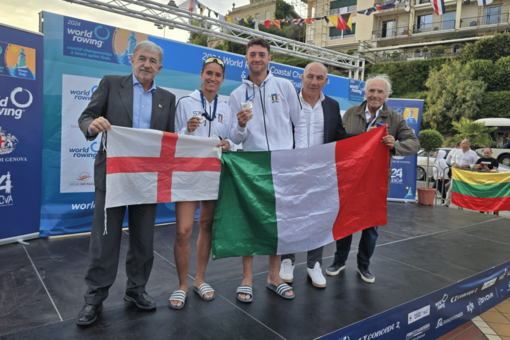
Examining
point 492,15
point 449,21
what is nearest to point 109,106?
point 449,21

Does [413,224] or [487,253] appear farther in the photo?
[413,224]

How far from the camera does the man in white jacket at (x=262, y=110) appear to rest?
7.88ft

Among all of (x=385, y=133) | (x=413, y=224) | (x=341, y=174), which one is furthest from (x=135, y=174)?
(x=413, y=224)

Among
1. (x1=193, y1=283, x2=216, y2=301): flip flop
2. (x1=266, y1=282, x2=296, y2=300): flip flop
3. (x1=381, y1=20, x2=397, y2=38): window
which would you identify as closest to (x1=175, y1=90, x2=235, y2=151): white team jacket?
(x1=193, y1=283, x2=216, y2=301): flip flop

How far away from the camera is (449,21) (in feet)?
105

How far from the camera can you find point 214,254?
7.73 feet

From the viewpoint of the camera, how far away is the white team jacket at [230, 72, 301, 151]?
8.02 feet

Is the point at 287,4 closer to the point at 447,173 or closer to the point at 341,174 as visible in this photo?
the point at 447,173

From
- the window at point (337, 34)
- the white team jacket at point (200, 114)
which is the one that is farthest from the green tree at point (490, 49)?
the white team jacket at point (200, 114)

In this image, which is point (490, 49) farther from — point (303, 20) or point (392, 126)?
point (392, 126)

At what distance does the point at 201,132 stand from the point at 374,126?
1.54m

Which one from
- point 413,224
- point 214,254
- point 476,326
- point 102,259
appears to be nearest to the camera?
point 102,259

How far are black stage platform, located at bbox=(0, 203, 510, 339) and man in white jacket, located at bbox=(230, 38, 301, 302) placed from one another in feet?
0.90

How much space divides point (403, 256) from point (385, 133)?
1639mm
